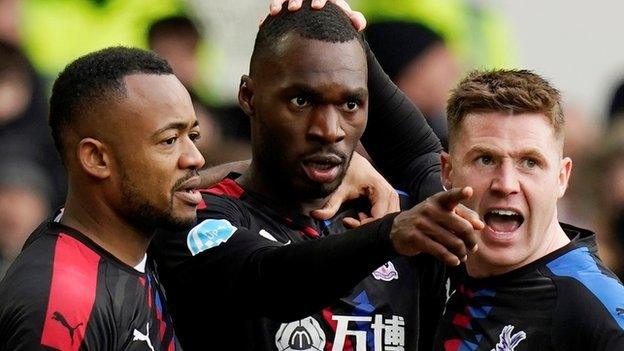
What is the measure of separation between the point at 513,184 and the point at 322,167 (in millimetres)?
600

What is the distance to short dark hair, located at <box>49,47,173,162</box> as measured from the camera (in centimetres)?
429

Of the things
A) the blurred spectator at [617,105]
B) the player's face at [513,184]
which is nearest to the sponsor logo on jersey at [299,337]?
the player's face at [513,184]

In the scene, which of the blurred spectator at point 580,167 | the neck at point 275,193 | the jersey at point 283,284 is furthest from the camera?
the blurred spectator at point 580,167

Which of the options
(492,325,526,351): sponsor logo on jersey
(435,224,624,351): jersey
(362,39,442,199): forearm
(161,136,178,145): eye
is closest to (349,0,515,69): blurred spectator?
(362,39,442,199): forearm

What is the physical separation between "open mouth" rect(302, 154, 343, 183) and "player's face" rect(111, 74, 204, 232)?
1.36 feet

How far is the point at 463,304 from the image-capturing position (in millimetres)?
4570

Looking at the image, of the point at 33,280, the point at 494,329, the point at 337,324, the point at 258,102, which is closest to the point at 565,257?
the point at 494,329

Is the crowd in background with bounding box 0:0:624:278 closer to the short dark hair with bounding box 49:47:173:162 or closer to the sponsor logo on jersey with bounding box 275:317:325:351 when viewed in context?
the sponsor logo on jersey with bounding box 275:317:325:351

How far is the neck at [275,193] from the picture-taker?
15.7ft

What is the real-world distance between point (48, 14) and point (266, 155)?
127 inches

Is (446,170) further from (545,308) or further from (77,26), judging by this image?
(77,26)

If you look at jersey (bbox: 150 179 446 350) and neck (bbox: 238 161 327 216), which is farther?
neck (bbox: 238 161 327 216)

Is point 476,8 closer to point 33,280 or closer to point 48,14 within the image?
point 48,14

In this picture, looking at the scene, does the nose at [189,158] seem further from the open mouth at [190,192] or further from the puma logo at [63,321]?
the puma logo at [63,321]
